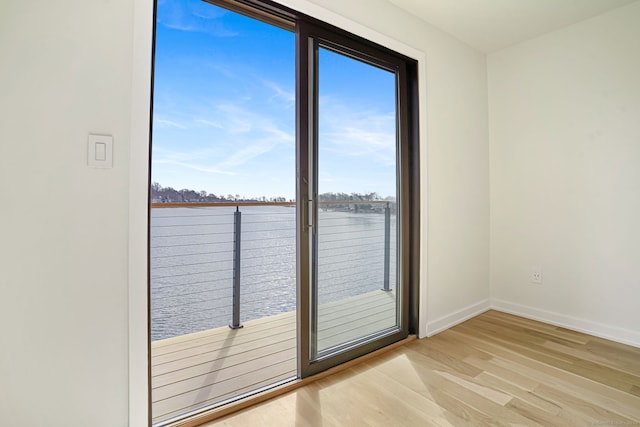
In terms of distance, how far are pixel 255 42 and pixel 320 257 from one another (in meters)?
2.70

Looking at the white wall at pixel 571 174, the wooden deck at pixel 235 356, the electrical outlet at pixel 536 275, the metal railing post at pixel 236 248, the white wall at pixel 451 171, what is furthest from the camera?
the electrical outlet at pixel 536 275

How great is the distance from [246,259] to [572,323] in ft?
9.52

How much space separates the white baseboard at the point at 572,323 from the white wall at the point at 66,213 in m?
3.20

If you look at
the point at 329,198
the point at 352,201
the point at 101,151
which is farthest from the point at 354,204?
the point at 101,151

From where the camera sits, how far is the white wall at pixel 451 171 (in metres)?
2.60

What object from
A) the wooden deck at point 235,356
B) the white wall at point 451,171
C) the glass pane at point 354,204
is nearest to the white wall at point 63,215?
the wooden deck at point 235,356

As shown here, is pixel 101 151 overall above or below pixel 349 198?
above

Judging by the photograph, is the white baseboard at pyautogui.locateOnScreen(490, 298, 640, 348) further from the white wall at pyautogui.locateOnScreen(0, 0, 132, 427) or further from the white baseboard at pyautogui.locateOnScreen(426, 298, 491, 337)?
the white wall at pyautogui.locateOnScreen(0, 0, 132, 427)

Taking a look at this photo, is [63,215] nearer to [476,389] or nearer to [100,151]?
[100,151]

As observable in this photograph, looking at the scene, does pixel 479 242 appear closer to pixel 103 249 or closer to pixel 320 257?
pixel 320 257

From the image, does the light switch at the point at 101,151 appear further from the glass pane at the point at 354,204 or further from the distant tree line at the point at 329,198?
the glass pane at the point at 354,204

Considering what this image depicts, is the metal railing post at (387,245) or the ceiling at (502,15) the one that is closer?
the ceiling at (502,15)

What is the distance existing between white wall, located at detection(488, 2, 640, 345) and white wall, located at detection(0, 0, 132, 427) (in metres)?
3.23

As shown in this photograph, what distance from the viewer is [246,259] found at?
292cm
